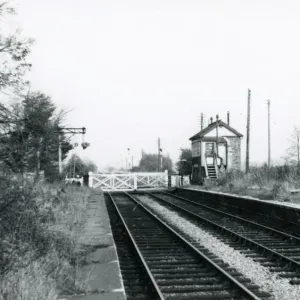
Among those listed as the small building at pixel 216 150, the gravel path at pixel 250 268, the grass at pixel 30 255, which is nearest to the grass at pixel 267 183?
the gravel path at pixel 250 268

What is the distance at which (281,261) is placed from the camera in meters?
7.95

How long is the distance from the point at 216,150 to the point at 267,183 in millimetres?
19721

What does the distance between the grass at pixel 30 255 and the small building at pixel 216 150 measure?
32746 mm

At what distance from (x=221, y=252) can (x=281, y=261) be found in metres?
1.42

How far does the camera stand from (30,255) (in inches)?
245

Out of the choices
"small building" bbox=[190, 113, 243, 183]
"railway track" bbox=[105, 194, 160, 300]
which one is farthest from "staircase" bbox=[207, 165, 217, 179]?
"railway track" bbox=[105, 194, 160, 300]

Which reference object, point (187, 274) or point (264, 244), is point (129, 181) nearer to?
point (264, 244)

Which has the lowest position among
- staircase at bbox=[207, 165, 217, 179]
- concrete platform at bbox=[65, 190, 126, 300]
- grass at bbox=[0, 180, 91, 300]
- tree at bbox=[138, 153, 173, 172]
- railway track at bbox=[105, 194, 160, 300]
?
railway track at bbox=[105, 194, 160, 300]

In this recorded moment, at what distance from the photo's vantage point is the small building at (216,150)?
40.6 m

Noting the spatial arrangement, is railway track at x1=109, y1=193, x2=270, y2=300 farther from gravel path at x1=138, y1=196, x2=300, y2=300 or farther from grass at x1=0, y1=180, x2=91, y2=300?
grass at x1=0, y1=180, x2=91, y2=300

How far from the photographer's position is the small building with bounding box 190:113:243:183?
133 feet

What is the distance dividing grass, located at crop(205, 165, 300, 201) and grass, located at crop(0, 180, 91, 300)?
10995 mm

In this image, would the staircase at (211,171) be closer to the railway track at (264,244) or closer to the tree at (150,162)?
the railway track at (264,244)

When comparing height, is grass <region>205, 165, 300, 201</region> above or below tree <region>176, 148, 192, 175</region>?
below
